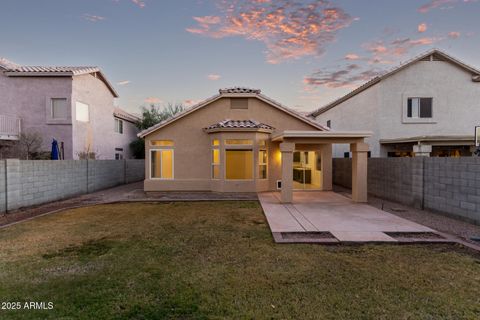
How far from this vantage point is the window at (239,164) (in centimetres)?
1566

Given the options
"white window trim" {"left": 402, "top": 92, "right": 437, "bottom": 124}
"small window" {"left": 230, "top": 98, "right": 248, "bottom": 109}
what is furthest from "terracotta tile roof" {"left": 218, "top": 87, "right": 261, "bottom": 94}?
"white window trim" {"left": 402, "top": 92, "right": 437, "bottom": 124}

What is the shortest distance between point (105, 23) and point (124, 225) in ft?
50.6

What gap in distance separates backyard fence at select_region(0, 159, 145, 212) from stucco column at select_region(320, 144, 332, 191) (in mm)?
15530

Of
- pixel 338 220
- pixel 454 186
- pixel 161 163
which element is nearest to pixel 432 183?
pixel 454 186

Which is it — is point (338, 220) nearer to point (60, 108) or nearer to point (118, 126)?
point (60, 108)

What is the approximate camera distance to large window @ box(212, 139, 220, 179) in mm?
15797

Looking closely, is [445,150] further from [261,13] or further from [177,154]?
[177,154]

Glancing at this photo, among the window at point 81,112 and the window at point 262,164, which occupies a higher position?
the window at point 81,112

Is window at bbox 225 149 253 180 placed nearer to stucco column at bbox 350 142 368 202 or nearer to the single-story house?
the single-story house

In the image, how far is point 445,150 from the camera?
18734mm

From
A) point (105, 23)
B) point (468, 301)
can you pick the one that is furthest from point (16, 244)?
point (105, 23)

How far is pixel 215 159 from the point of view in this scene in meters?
16.0

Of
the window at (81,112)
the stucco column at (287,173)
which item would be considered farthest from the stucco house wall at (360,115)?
the window at (81,112)

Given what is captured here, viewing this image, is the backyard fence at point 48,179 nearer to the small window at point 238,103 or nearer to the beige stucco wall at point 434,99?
the small window at point 238,103
